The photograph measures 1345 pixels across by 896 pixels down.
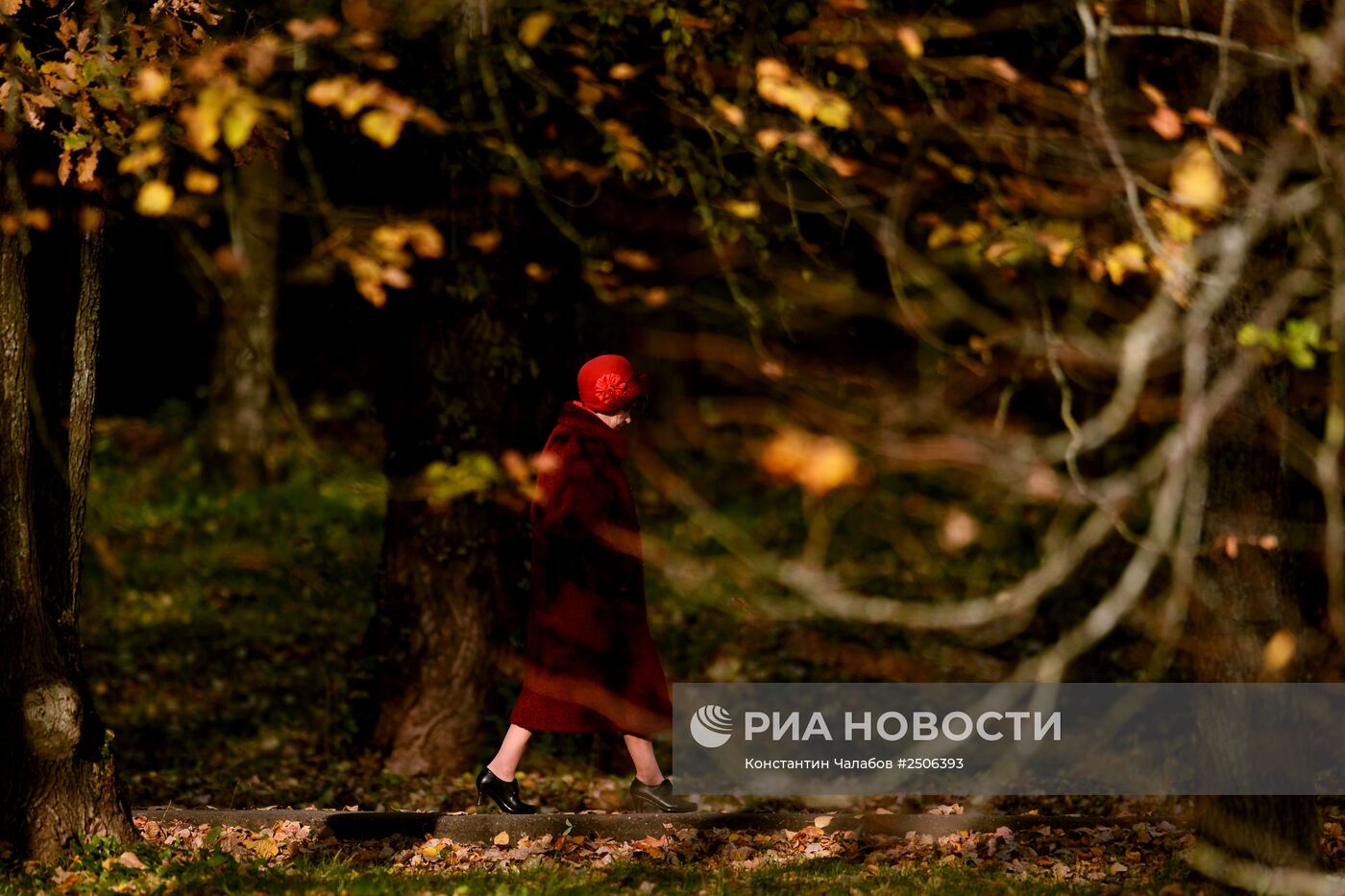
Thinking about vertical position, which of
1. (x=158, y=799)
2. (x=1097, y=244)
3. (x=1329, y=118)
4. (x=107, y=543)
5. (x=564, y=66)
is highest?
(x=564, y=66)

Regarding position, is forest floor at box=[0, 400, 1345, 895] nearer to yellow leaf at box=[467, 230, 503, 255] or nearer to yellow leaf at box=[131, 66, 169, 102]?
yellow leaf at box=[467, 230, 503, 255]

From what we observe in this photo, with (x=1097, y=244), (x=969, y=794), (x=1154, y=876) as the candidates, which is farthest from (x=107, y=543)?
(x=1154, y=876)

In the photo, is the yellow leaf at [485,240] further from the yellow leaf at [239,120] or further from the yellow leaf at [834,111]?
the yellow leaf at [239,120]

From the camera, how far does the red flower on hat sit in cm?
714

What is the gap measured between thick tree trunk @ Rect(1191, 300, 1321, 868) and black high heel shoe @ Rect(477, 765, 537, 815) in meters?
3.15

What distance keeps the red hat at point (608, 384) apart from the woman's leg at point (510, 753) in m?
1.58

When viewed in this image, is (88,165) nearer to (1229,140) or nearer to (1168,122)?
(1229,140)

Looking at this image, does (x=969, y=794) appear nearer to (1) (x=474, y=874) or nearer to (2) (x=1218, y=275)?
(1) (x=474, y=874)

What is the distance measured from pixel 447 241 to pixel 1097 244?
3796 millimetres

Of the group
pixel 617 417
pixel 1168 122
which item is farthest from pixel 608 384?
pixel 1168 122

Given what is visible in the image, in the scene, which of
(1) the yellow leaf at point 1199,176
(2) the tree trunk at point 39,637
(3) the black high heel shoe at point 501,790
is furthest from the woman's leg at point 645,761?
(1) the yellow leaf at point 1199,176

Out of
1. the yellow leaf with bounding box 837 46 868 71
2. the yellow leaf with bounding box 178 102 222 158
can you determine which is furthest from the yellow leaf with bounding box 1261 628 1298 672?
the yellow leaf with bounding box 178 102 222 158

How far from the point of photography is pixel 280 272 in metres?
22.4

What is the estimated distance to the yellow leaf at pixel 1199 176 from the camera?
623 cm
